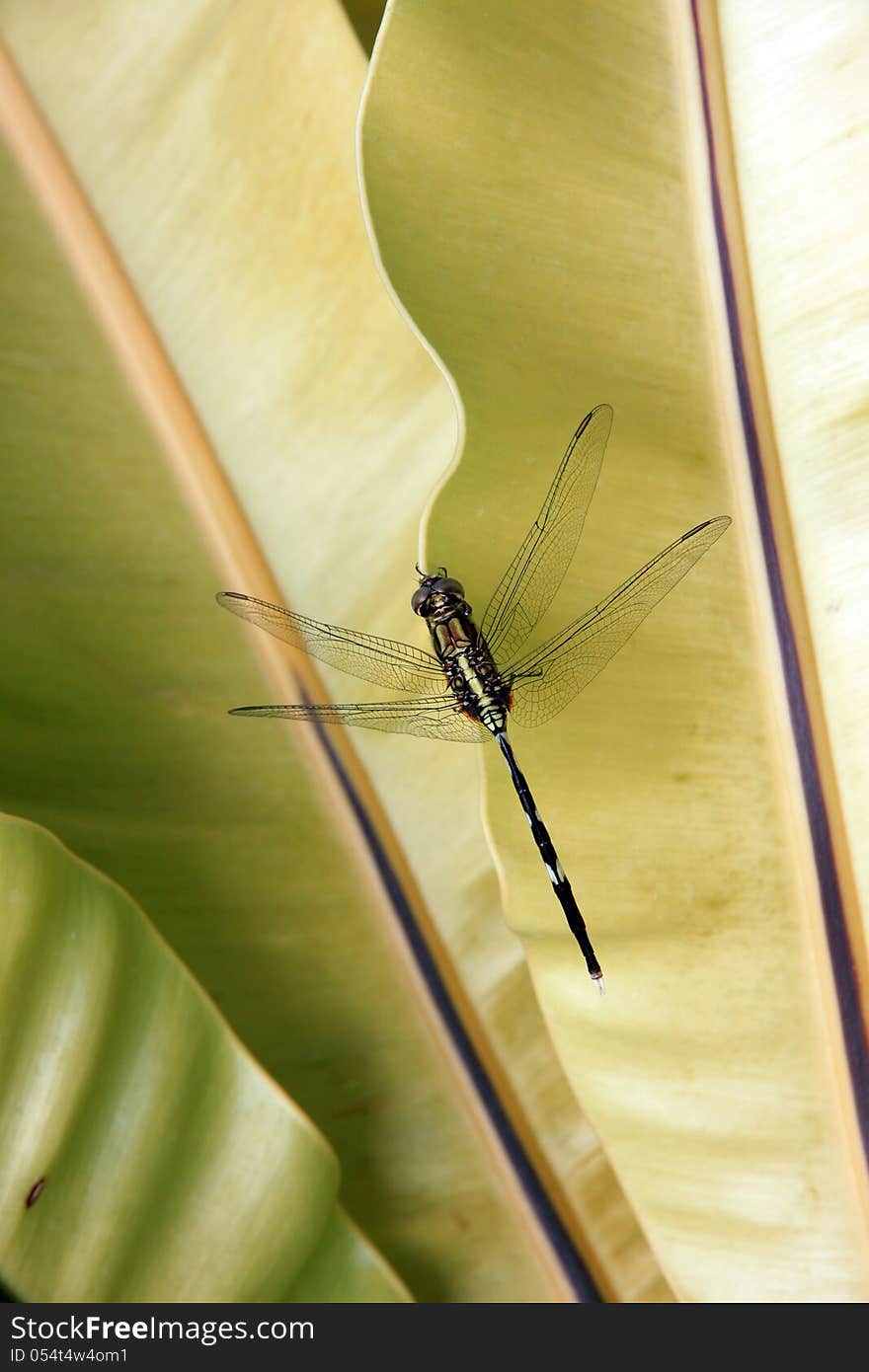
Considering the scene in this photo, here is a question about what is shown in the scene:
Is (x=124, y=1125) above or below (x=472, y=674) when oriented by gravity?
below

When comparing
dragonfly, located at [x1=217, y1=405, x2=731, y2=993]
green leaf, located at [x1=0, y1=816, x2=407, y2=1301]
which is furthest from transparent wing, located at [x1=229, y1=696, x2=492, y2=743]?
green leaf, located at [x1=0, y1=816, x2=407, y2=1301]

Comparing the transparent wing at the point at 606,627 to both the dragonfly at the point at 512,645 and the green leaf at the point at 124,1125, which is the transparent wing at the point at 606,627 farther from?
the green leaf at the point at 124,1125

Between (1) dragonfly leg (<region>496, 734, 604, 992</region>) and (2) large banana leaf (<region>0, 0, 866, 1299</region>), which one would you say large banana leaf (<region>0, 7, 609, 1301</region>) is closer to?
(2) large banana leaf (<region>0, 0, 866, 1299</region>)

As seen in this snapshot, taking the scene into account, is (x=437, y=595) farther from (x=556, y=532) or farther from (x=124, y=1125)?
(x=124, y=1125)

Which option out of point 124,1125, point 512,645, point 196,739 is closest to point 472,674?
point 512,645

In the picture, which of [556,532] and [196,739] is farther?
[196,739]
